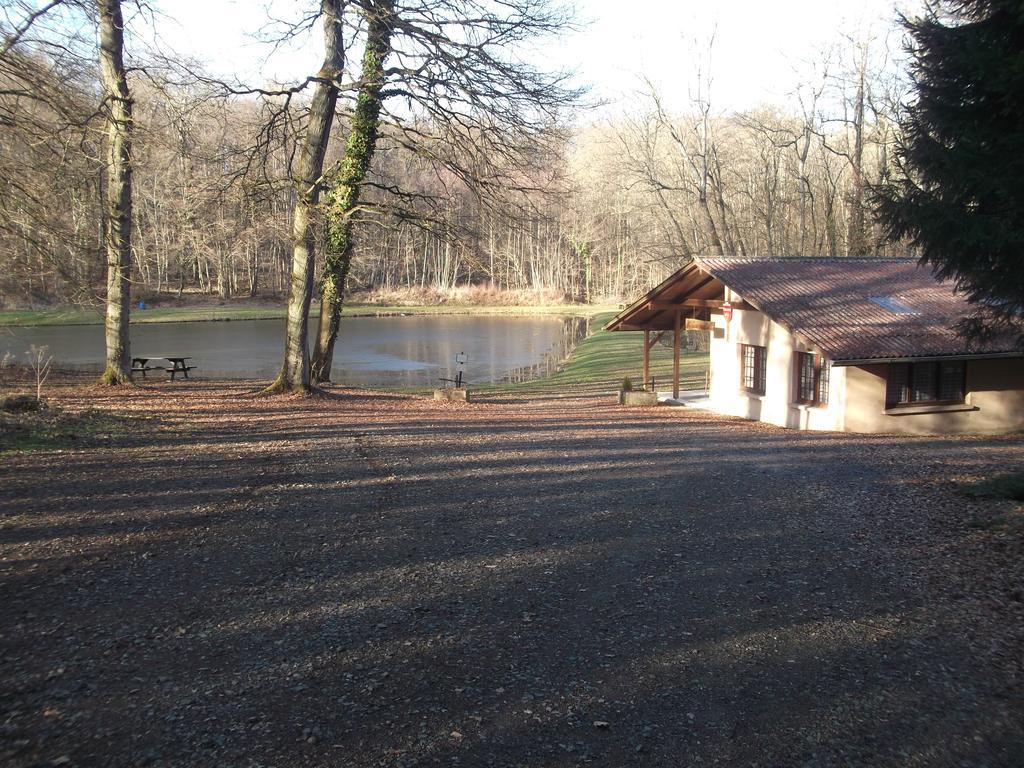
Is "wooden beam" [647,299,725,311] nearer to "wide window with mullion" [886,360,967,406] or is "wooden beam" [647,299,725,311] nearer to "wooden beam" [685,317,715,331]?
"wooden beam" [685,317,715,331]

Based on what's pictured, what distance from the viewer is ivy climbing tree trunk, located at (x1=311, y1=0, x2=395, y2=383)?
16.5 meters

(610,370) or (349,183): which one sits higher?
(349,183)

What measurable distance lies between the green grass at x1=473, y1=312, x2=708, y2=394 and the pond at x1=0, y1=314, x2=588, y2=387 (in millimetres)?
1739

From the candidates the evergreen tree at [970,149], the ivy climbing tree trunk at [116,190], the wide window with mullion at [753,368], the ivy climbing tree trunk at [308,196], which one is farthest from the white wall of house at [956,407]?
the ivy climbing tree trunk at [116,190]

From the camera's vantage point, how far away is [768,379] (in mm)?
19766

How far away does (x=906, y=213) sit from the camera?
788cm

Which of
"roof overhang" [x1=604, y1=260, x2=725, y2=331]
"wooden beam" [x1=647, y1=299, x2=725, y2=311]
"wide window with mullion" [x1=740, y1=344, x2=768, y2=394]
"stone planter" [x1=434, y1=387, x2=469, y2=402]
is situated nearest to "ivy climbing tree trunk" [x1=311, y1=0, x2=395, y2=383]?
"stone planter" [x1=434, y1=387, x2=469, y2=402]

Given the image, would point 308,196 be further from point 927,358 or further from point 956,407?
point 956,407

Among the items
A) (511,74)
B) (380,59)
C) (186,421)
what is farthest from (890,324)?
(186,421)

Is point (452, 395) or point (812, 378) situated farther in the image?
point (452, 395)

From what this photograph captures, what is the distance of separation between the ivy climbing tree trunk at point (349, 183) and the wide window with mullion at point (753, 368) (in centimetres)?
1078

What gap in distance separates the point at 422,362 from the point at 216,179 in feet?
69.7

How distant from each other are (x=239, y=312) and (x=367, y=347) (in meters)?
23.6

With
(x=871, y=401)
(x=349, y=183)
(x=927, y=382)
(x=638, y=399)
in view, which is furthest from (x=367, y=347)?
(x=927, y=382)
